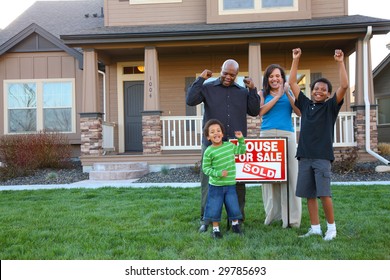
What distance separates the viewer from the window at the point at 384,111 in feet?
56.7

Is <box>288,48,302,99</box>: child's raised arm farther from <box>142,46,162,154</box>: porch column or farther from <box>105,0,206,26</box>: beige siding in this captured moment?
<box>105,0,206,26</box>: beige siding

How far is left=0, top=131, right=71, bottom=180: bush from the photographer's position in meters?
9.78

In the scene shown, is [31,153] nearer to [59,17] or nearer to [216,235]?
[59,17]

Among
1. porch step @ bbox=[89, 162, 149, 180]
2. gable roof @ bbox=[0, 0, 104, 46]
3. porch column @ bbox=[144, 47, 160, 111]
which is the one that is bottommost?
A: porch step @ bbox=[89, 162, 149, 180]

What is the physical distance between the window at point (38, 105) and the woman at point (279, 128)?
29.5ft

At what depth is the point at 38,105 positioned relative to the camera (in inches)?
478

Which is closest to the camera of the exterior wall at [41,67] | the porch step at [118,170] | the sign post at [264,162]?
the sign post at [264,162]

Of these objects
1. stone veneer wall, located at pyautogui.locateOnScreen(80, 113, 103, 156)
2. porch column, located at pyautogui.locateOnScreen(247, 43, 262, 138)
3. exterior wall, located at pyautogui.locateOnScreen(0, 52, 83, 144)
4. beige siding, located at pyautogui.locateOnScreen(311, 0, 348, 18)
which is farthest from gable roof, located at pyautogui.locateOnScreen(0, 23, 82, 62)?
beige siding, located at pyautogui.locateOnScreen(311, 0, 348, 18)

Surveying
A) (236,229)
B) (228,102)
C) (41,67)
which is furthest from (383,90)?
(236,229)

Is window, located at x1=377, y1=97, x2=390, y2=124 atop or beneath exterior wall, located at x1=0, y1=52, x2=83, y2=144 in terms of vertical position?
beneath

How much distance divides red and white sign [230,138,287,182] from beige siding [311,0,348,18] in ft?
27.4

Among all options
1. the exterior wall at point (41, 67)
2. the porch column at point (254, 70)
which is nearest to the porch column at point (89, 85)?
the exterior wall at point (41, 67)

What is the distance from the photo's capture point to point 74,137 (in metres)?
12.1

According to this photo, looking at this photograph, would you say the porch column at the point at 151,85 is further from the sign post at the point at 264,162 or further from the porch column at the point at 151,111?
the sign post at the point at 264,162
